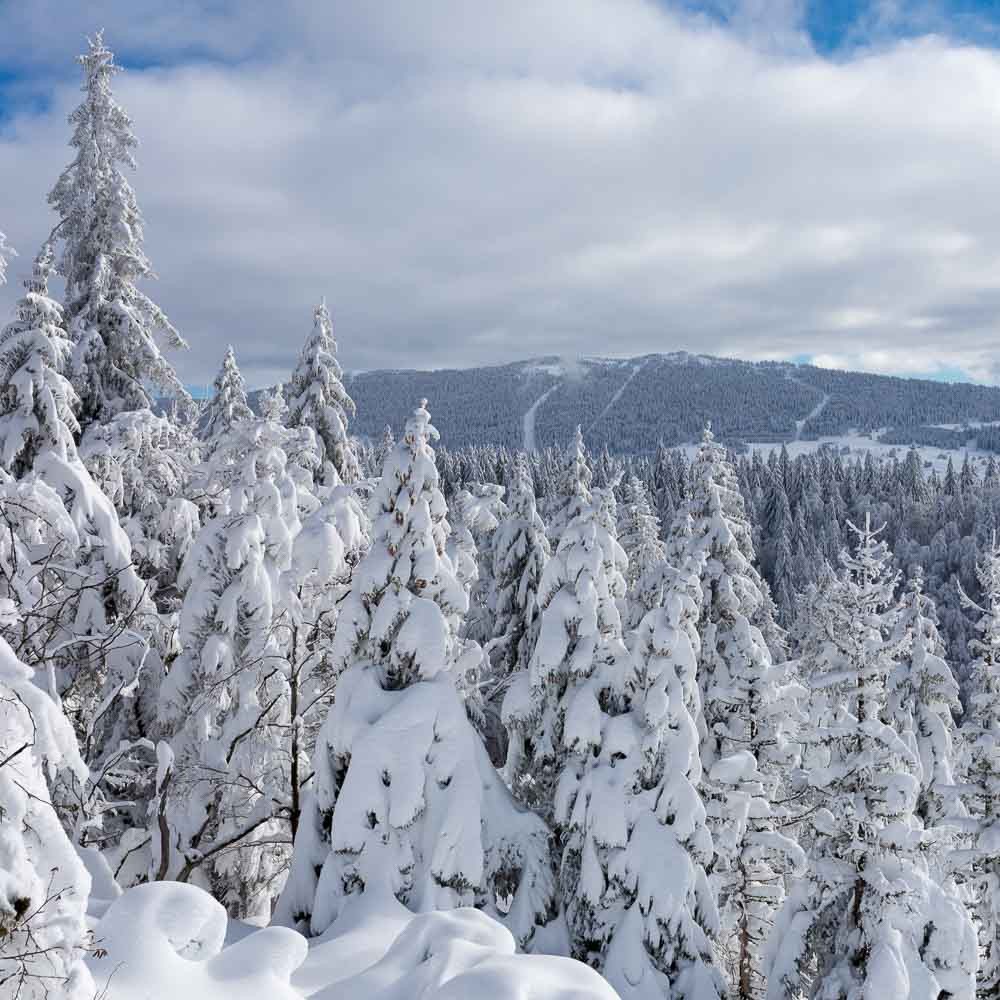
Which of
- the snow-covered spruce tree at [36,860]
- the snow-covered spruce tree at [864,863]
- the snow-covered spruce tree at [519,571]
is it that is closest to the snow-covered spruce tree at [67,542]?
the snow-covered spruce tree at [36,860]

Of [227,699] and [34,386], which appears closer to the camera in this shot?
[34,386]

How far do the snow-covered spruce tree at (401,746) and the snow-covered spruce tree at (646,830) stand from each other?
6.14 ft

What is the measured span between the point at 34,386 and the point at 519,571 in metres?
14.4

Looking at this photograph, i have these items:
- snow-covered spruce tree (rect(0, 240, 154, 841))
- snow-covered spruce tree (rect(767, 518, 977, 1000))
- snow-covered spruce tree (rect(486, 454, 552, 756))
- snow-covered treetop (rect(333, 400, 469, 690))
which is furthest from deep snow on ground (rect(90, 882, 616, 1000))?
snow-covered spruce tree (rect(486, 454, 552, 756))

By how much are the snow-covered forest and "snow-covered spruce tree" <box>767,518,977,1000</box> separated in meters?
0.05

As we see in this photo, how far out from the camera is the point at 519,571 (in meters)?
23.2

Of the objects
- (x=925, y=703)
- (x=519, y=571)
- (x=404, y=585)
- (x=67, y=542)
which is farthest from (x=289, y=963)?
(x=925, y=703)

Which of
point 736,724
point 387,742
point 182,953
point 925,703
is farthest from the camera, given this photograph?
point 925,703

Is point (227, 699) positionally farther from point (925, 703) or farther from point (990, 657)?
point (925, 703)

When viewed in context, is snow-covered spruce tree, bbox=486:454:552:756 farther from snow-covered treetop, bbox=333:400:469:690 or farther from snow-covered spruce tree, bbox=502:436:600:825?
snow-covered treetop, bbox=333:400:469:690

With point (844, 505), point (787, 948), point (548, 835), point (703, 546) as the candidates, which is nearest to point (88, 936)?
point (548, 835)

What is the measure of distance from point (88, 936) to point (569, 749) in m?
10.2

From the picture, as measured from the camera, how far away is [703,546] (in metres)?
19.8

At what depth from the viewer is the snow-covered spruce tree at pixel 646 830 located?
43.2ft
